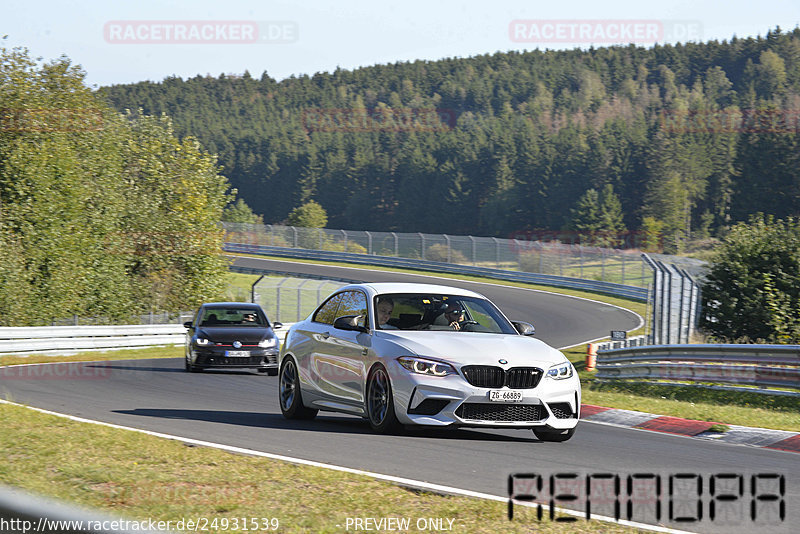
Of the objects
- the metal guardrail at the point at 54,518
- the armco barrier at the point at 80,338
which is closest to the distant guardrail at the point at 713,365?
the armco barrier at the point at 80,338

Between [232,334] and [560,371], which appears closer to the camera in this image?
[560,371]

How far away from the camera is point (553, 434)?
33.7 ft

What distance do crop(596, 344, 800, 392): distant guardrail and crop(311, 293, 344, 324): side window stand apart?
8184 millimetres

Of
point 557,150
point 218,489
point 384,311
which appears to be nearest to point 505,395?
point 384,311

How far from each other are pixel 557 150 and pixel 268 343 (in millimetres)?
120168

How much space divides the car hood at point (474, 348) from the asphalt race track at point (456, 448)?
32.7 inches

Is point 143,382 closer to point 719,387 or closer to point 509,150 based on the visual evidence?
point 719,387

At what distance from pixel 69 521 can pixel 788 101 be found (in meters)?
143

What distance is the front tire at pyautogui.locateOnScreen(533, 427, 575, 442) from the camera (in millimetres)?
10149

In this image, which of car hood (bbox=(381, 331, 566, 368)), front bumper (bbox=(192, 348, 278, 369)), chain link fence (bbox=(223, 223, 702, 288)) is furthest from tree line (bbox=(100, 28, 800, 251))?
car hood (bbox=(381, 331, 566, 368))

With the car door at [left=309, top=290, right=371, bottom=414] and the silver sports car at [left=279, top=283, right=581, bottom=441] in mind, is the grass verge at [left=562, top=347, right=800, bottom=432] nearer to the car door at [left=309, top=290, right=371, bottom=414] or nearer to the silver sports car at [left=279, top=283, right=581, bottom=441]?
the silver sports car at [left=279, top=283, right=581, bottom=441]

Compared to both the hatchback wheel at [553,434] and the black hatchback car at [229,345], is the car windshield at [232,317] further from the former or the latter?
the hatchback wheel at [553,434]

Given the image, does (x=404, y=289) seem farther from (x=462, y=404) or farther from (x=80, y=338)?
(x=80, y=338)

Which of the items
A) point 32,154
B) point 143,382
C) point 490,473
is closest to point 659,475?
point 490,473
